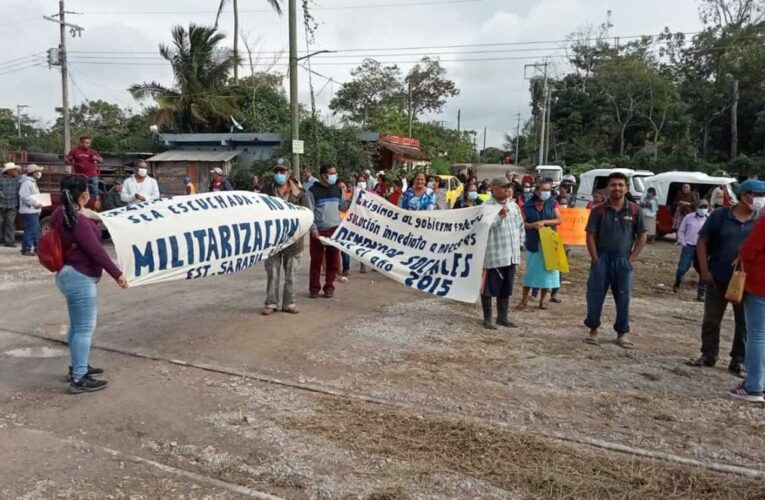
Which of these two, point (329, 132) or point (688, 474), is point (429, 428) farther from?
point (329, 132)

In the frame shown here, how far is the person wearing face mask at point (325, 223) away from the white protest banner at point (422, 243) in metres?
0.37

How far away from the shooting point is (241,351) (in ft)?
19.0

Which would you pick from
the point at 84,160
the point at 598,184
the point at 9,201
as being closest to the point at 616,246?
the point at 84,160

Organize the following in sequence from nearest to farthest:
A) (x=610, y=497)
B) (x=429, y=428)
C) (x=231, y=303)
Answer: (x=610, y=497)
(x=429, y=428)
(x=231, y=303)

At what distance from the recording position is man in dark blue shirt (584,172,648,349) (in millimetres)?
6129

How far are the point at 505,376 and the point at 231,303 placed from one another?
3969mm

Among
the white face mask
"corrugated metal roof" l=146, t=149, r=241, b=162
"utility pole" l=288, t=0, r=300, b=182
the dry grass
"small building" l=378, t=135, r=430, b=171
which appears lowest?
the dry grass

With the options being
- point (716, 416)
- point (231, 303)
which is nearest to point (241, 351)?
point (231, 303)

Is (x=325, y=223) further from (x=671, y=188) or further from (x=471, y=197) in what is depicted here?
(x=671, y=188)

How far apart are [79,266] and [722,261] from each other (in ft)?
17.7

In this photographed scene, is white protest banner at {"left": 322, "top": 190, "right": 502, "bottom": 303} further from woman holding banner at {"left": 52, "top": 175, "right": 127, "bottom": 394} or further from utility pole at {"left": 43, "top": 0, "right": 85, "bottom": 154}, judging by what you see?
utility pole at {"left": 43, "top": 0, "right": 85, "bottom": 154}

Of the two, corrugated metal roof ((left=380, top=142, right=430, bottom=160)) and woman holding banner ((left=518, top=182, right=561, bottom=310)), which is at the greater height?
corrugated metal roof ((left=380, top=142, right=430, bottom=160))

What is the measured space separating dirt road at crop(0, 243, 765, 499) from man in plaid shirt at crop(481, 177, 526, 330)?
480 mm

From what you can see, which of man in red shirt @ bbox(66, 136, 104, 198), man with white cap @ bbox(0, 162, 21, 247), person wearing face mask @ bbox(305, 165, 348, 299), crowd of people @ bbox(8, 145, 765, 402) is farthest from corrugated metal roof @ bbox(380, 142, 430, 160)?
person wearing face mask @ bbox(305, 165, 348, 299)
